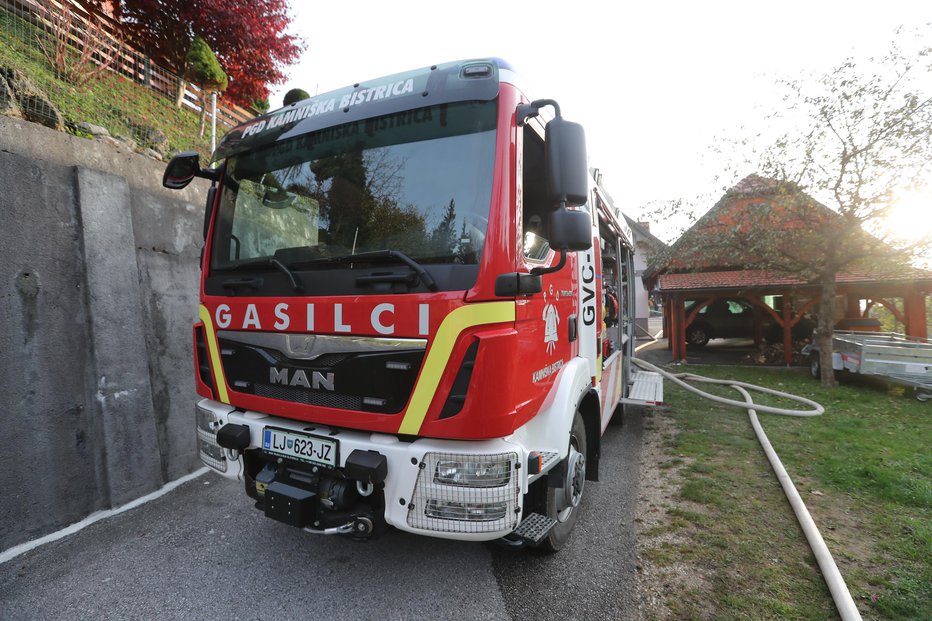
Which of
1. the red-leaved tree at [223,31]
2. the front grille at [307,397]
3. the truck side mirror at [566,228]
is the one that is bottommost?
the front grille at [307,397]

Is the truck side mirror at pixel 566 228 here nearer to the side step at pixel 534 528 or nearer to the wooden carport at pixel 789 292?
the side step at pixel 534 528

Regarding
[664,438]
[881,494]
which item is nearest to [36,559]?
[664,438]

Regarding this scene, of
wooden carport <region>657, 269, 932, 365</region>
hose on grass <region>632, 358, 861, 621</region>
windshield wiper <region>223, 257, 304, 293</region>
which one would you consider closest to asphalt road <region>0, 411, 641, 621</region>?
hose on grass <region>632, 358, 861, 621</region>

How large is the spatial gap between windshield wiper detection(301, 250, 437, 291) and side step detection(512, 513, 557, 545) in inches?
53.7

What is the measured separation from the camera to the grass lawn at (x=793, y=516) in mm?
2404

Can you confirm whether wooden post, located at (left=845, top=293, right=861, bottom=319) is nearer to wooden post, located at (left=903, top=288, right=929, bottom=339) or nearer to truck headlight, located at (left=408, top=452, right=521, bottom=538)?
wooden post, located at (left=903, top=288, right=929, bottom=339)

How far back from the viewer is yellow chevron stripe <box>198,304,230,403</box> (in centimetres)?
262

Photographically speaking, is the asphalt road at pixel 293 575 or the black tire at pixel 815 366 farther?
the black tire at pixel 815 366

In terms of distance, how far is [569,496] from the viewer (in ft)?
9.02

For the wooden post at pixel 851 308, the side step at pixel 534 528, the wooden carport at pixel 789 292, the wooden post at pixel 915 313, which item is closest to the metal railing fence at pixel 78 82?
the side step at pixel 534 528

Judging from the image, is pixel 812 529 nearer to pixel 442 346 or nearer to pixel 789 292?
pixel 442 346

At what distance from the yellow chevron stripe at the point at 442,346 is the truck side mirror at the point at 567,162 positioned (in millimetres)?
571

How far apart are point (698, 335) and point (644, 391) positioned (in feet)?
38.4

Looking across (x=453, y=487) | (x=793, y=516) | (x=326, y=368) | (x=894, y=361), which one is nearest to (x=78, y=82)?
(x=326, y=368)
